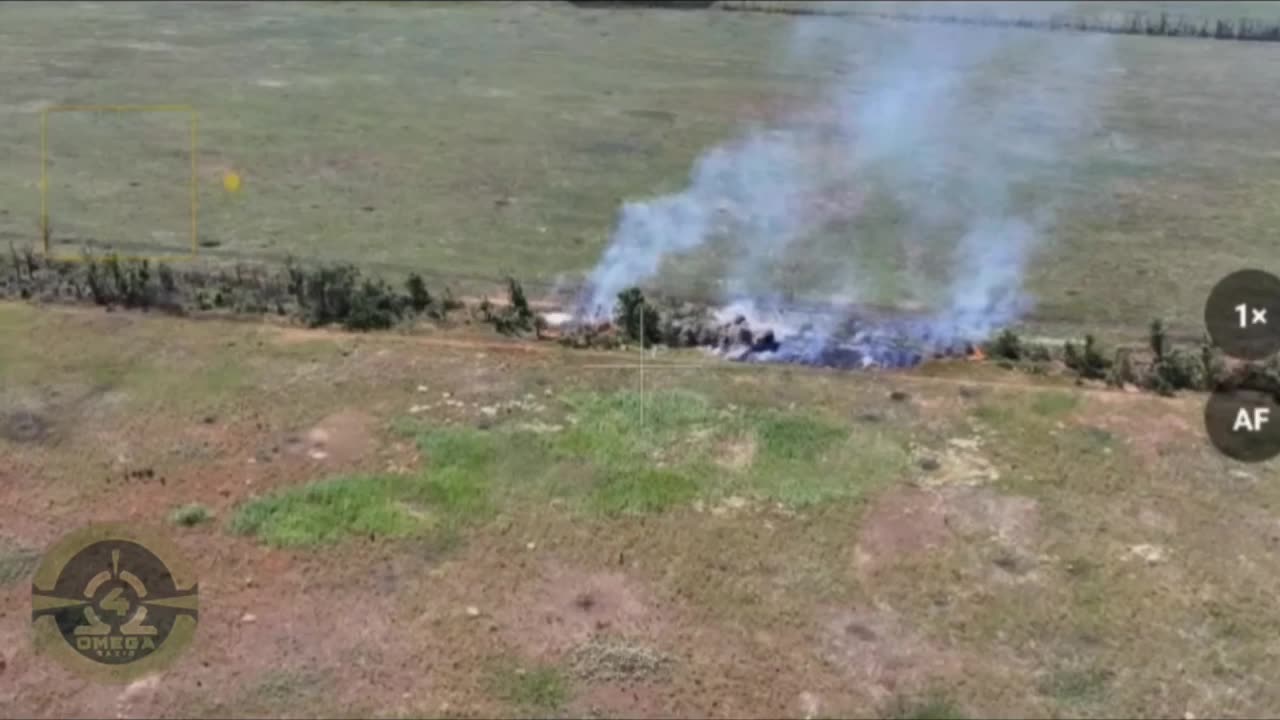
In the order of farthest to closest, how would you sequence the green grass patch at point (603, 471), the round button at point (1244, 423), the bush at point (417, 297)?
the bush at point (417, 297)
the round button at point (1244, 423)
the green grass patch at point (603, 471)

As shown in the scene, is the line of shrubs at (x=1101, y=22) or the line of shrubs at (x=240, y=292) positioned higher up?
the line of shrubs at (x=1101, y=22)

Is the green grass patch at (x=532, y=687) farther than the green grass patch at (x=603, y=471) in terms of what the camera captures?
No

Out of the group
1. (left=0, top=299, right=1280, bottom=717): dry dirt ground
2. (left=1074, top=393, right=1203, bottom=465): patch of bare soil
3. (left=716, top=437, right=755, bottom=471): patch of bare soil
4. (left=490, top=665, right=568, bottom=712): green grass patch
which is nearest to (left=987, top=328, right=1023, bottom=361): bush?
(left=0, top=299, right=1280, bottom=717): dry dirt ground

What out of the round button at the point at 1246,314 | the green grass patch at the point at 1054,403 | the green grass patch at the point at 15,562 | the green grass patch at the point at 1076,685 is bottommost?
the green grass patch at the point at 1076,685

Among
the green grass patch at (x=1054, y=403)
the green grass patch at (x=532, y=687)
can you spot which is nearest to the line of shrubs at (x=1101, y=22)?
the green grass patch at (x=1054, y=403)

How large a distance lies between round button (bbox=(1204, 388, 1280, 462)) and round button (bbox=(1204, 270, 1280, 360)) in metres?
1.09

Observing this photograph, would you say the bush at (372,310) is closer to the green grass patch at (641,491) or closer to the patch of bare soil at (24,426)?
the patch of bare soil at (24,426)

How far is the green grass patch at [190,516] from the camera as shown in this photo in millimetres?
9906

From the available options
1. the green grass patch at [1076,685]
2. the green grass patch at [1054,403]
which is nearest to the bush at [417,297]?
the green grass patch at [1054,403]

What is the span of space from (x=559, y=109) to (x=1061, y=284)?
1166 cm

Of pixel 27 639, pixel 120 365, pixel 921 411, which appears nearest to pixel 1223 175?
pixel 921 411
